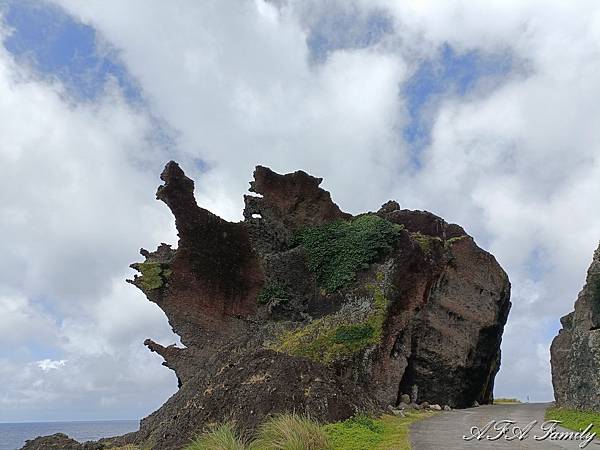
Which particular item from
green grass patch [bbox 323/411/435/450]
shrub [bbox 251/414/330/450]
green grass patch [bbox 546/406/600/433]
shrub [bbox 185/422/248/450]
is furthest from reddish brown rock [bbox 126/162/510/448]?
shrub [bbox 185/422/248/450]

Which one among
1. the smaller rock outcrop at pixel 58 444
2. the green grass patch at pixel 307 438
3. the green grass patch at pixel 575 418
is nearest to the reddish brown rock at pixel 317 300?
the smaller rock outcrop at pixel 58 444

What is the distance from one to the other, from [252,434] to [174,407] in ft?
36.1

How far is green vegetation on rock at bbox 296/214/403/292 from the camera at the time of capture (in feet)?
103

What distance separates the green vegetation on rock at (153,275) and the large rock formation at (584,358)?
65.6 ft

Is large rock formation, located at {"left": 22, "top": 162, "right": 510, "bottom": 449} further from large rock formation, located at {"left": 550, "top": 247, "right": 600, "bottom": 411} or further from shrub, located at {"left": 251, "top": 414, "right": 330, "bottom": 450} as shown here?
shrub, located at {"left": 251, "top": 414, "right": 330, "bottom": 450}

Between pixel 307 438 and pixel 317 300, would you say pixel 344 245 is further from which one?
pixel 307 438

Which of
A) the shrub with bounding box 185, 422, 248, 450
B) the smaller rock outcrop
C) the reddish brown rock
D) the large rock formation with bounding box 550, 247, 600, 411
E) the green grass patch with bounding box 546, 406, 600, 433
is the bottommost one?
the shrub with bounding box 185, 422, 248, 450

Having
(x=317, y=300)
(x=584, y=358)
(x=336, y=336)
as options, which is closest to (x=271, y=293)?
(x=317, y=300)

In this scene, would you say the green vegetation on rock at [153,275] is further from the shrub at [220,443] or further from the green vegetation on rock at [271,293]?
the shrub at [220,443]

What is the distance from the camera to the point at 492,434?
1712 cm

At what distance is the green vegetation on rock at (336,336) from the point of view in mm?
25844

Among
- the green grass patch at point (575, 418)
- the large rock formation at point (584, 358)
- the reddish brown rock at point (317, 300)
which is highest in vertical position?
the reddish brown rock at point (317, 300)

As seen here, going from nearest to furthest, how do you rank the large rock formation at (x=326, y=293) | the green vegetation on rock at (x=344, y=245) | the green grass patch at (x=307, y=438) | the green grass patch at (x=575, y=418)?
the green grass patch at (x=307, y=438) < the green grass patch at (x=575, y=418) < the large rock formation at (x=326, y=293) < the green vegetation on rock at (x=344, y=245)

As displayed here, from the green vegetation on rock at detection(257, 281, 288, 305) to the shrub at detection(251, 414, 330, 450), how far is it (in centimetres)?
1766
